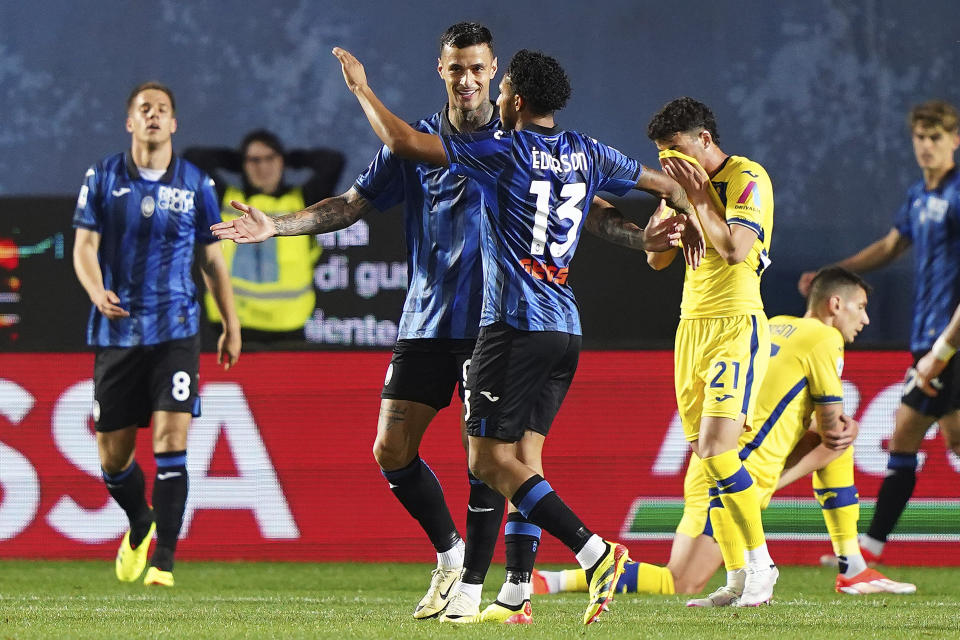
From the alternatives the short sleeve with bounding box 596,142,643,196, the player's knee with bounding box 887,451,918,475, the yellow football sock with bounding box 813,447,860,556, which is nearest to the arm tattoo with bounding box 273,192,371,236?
the short sleeve with bounding box 596,142,643,196

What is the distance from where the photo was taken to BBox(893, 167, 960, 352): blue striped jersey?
7320mm

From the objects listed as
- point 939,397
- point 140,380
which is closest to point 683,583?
point 939,397

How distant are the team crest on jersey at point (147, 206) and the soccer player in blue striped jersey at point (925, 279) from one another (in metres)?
3.18

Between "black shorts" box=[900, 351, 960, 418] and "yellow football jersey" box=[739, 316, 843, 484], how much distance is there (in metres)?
1.32

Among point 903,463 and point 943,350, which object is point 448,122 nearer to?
point 943,350

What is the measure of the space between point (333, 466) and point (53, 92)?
3283 millimetres

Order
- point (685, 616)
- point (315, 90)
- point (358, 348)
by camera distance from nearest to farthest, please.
Result: 1. point (685, 616)
2. point (358, 348)
3. point (315, 90)

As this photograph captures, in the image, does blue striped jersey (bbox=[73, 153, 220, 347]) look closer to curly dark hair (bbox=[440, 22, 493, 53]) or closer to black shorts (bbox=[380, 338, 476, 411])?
black shorts (bbox=[380, 338, 476, 411])

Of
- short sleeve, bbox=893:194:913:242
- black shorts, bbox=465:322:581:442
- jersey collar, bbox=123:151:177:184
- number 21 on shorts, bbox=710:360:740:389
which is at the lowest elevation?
number 21 on shorts, bbox=710:360:740:389

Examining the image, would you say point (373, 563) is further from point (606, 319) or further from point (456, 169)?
point (456, 169)

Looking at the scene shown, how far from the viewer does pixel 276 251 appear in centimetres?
826

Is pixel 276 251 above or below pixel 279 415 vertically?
above

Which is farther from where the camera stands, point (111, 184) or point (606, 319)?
point (606, 319)

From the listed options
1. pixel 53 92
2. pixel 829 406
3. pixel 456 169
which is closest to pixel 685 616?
pixel 829 406
